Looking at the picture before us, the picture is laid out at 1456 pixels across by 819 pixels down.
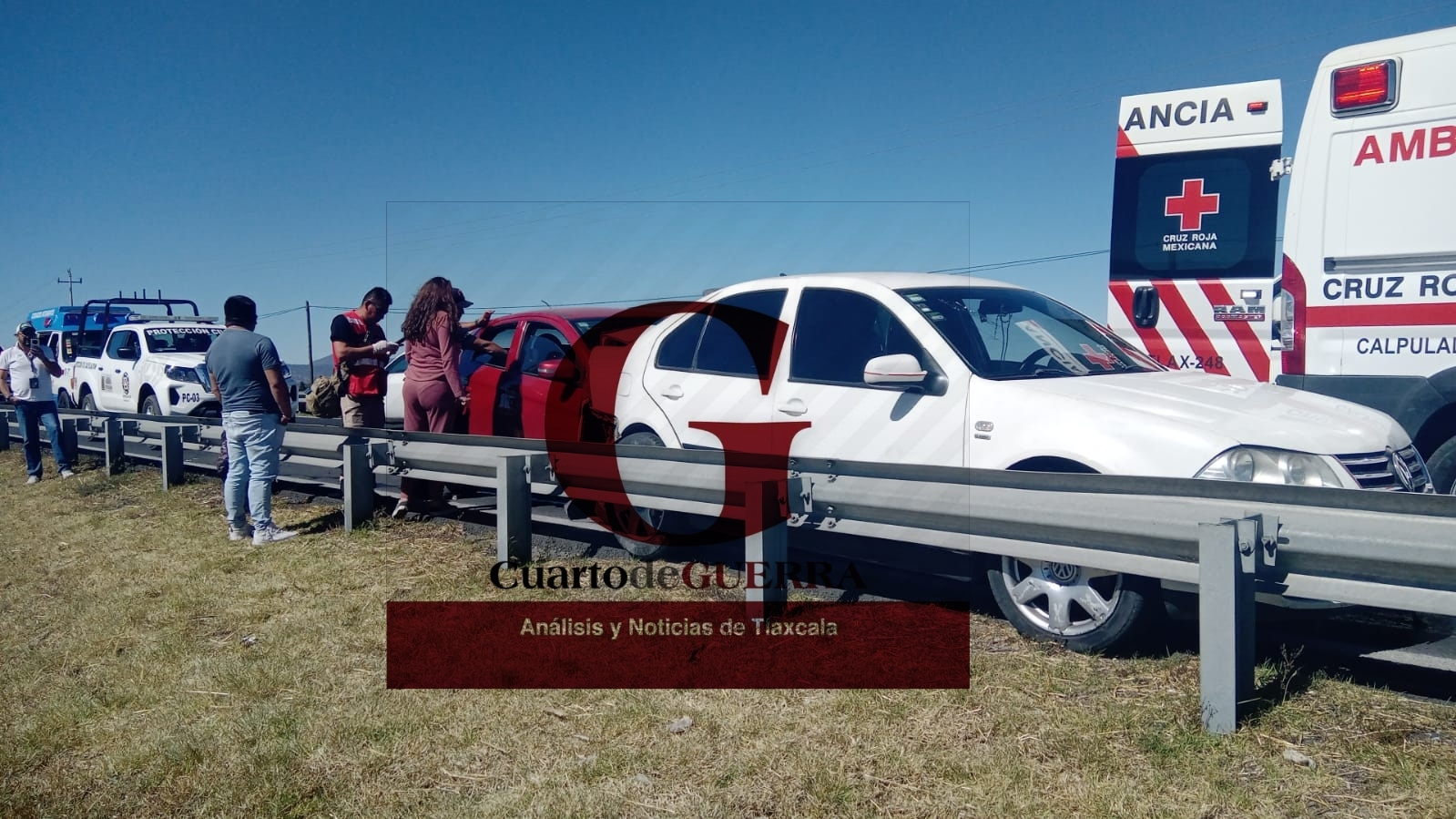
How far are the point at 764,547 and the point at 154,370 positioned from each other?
1430 cm

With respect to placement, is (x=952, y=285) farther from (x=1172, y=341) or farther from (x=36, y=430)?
(x=36, y=430)

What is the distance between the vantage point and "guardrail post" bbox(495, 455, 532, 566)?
6.12m

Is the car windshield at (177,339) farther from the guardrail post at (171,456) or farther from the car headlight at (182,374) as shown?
the guardrail post at (171,456)

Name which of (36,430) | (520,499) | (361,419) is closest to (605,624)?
(520,499)

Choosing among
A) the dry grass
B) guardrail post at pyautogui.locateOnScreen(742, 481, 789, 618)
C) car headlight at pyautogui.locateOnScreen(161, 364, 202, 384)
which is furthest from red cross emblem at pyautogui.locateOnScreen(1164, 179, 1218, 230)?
car headlight at pyautogui.locateOnScreen(161, 364, 202, 384)

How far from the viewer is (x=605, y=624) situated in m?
5.05

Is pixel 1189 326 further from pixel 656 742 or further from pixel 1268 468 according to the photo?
pixel 656 742

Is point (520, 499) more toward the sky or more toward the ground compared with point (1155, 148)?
more toward the ground

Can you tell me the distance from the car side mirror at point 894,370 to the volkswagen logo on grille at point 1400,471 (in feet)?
6.38

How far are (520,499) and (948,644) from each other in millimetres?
2757

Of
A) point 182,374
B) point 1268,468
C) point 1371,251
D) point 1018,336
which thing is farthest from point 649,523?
point 182,374

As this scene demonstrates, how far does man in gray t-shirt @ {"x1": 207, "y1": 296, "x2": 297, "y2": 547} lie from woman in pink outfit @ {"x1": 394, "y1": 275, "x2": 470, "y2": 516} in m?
0.88

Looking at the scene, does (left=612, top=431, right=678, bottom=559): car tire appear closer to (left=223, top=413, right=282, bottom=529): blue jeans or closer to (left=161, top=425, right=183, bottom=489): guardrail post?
(left=223, top=413, right=282, bottom=529): blue jeans

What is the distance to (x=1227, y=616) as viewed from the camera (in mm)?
3504
